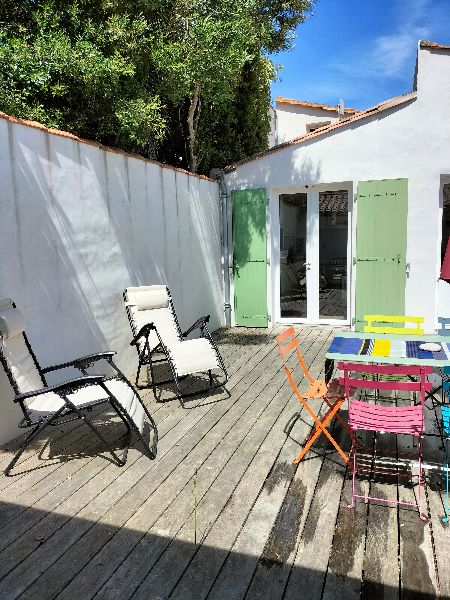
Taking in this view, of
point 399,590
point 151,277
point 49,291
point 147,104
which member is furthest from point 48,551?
point 147,104

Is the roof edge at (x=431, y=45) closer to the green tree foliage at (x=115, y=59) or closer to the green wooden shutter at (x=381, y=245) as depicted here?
the green wooden shutter at (x=381, y=245)

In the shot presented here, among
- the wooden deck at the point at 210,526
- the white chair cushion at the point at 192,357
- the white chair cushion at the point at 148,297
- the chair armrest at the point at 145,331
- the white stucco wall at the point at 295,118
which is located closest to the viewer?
the wooden deck at the point at 210,526

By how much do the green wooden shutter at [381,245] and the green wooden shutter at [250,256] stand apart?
1.57 m

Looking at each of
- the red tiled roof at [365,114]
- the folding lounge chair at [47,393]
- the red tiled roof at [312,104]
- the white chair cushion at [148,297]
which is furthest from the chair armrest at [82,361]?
the red tiled roof at [312,104]

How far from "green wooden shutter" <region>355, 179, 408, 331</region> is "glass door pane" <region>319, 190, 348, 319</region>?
0.34 m

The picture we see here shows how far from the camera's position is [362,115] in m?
6.63

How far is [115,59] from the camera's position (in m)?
5.55

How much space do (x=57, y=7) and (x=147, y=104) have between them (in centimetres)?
162

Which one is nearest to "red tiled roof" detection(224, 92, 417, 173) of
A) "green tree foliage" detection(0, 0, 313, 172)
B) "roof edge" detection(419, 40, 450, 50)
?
"roof edge" detection(419, 40, 450, 50)

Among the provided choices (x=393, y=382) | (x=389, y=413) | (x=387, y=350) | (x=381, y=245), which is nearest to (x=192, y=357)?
(x=387, y=350)

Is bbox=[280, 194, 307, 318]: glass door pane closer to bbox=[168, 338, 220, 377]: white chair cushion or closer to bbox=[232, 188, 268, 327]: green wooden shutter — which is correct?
bbox=[232, 188, 268, 327]: green wooden shutter

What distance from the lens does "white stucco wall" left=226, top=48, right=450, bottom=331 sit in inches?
249

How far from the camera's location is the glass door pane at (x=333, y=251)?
23.5 ft

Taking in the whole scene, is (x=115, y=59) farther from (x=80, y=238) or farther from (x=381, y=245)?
(x=381, y=245)
